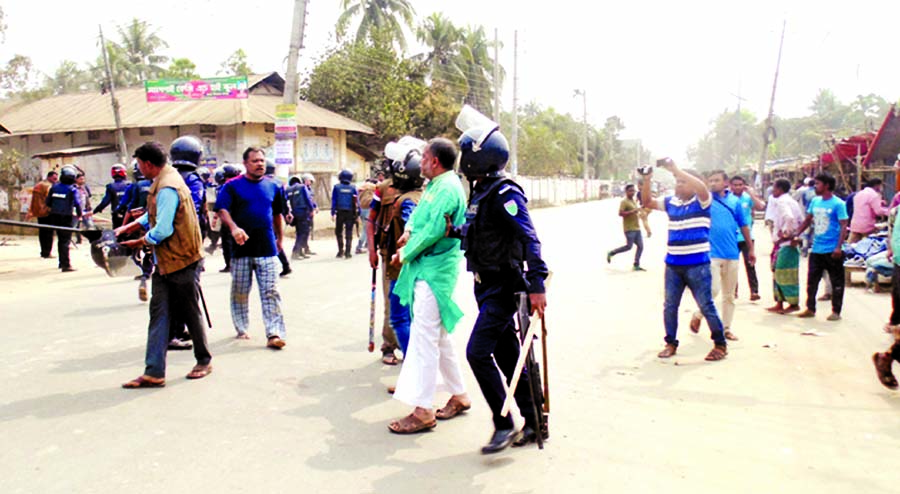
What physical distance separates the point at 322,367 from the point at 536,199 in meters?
43.0

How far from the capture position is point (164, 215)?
17.0ft

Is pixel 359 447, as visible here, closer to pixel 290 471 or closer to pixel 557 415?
pixel 290 471

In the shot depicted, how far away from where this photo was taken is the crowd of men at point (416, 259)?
4129mm

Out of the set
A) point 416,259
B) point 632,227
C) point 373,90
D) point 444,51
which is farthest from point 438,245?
point 444,51

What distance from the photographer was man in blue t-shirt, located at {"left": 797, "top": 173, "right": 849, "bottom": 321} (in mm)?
8125

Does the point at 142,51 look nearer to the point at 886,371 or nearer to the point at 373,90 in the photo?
the point at 373,90

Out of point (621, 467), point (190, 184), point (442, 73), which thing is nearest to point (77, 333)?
point (190, 184)

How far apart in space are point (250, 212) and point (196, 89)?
20.4 m

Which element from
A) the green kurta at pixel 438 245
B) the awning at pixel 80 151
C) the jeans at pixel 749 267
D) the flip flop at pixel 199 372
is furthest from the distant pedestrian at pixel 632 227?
the awning at pixel 80 151

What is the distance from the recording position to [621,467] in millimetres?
3973

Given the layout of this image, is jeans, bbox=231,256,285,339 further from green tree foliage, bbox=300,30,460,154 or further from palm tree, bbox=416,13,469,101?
palm tree, bbox=416,13,469,101

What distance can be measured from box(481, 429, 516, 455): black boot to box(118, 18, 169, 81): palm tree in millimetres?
50526

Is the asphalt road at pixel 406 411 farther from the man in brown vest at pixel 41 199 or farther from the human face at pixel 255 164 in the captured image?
the man in brown vest at pixel 41 199

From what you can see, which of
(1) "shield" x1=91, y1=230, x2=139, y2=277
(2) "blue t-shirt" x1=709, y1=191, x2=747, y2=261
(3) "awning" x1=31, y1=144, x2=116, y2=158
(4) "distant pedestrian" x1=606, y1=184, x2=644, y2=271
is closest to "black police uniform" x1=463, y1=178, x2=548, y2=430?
(1) "shield" x1=91, y1=230, x2=139, y2=277
